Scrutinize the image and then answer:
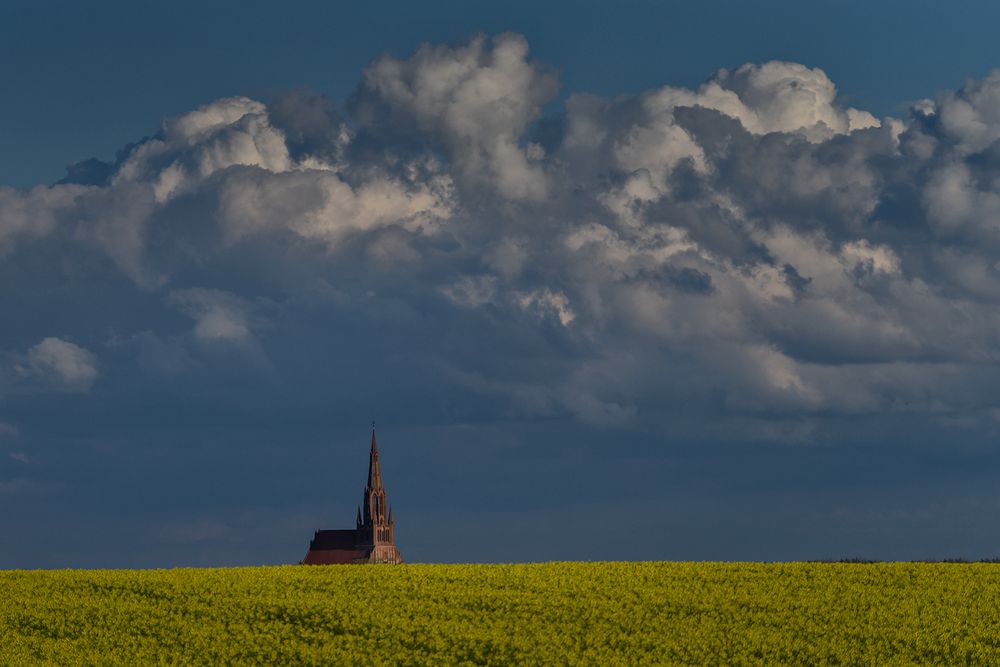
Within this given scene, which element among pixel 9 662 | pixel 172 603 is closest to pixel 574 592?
pixel 172 603

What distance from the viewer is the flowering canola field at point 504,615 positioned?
109 ft

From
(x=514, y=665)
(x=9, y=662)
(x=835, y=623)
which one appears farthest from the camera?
(x=835, y=623)

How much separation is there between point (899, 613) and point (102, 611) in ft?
84.3

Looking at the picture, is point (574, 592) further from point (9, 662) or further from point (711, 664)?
point (9, 662)

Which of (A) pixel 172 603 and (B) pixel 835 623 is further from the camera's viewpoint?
(A) pixel 172 603

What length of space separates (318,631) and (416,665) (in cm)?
469

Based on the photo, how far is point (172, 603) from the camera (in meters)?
39.2

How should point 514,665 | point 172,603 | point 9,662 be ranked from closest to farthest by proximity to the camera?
point 514,665, point 9,662, point 172,603

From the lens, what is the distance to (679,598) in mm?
39531

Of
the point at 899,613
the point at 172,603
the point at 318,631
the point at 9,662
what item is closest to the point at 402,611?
the point at 318,631

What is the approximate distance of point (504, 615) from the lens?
3672 centimetres

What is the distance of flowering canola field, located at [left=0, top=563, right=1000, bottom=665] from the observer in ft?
109

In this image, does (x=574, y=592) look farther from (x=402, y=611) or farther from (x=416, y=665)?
(x=416, y=665)

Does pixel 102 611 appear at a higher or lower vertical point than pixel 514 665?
higher
